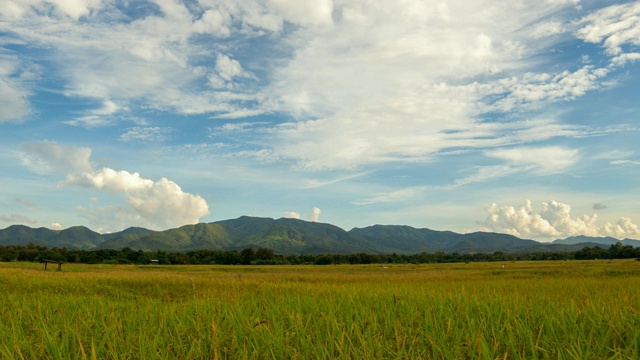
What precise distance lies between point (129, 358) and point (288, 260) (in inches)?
5274

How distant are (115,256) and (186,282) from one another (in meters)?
104

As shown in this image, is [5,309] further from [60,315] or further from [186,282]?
[186,282]

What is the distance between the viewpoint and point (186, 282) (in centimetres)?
2270

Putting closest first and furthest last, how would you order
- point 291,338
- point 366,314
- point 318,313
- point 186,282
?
point 291,338 → point 366,314 → point 318,313 → point 186,282

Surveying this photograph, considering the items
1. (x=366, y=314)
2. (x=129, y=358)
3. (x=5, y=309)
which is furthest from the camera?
(x=5, y=309)

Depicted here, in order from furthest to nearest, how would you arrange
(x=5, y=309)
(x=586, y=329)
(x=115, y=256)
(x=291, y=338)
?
(x=115, y=256)
(x=5, y=309)
(x=586, y=329)
(x=291, y=338)

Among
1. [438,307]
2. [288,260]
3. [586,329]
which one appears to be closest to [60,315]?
[438,307]

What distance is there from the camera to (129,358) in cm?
406

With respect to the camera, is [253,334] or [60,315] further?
[60,315]

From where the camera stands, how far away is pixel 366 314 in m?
5.79

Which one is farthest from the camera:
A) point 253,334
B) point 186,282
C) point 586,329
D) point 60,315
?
point 186,282

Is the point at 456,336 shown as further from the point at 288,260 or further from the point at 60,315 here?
the point at 288,260

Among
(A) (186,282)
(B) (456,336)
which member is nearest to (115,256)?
(A) (186,282)

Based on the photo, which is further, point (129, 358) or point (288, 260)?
point (288, 260)
